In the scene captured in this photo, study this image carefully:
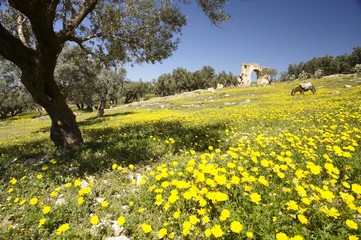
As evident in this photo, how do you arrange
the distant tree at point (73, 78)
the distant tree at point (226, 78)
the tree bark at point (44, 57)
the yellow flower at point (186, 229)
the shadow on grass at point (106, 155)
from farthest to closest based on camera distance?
the distant tree at point (226, 78), the distant tree at point (73, 78), the shadow on grass at point (106, 155), the tree bark at point (44, 57), the yellow flower at point (186, 229)

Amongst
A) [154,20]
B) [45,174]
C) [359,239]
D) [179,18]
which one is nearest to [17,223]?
[45,174]

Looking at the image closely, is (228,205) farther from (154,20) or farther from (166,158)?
(154,20)

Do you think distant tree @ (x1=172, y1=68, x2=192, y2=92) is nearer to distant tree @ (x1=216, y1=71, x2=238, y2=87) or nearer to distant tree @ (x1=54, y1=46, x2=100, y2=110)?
distant tree @ (x1=216, y1=71, x2=238, y2=87)

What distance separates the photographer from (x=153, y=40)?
12820 millimetres

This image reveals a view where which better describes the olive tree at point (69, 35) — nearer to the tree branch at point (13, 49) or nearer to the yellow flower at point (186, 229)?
the tree branch at point (13, 49)

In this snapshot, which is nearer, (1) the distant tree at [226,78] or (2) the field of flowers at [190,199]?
(2) the field of flowers at [190,199]

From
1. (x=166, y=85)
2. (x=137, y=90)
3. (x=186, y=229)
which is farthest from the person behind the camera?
(x=137, y=90)

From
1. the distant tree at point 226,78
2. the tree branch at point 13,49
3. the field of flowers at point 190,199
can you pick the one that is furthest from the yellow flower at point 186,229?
the distant tree at point 226,78

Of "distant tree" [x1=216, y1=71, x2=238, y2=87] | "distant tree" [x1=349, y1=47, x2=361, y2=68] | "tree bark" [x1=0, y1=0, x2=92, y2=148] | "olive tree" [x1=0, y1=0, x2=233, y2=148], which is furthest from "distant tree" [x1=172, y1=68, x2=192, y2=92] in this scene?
"tree bark" [x1=0, y1=0, x2=92, y2=148]

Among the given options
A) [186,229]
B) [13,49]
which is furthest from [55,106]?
[186,229]

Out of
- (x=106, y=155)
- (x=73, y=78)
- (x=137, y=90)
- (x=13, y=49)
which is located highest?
(x=73, y=78)

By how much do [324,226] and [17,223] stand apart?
18.8 feet

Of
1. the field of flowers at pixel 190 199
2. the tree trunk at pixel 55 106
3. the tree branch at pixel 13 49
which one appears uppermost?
the tree branch at pixel 13 49

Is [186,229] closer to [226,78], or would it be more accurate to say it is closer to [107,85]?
[107,85]
